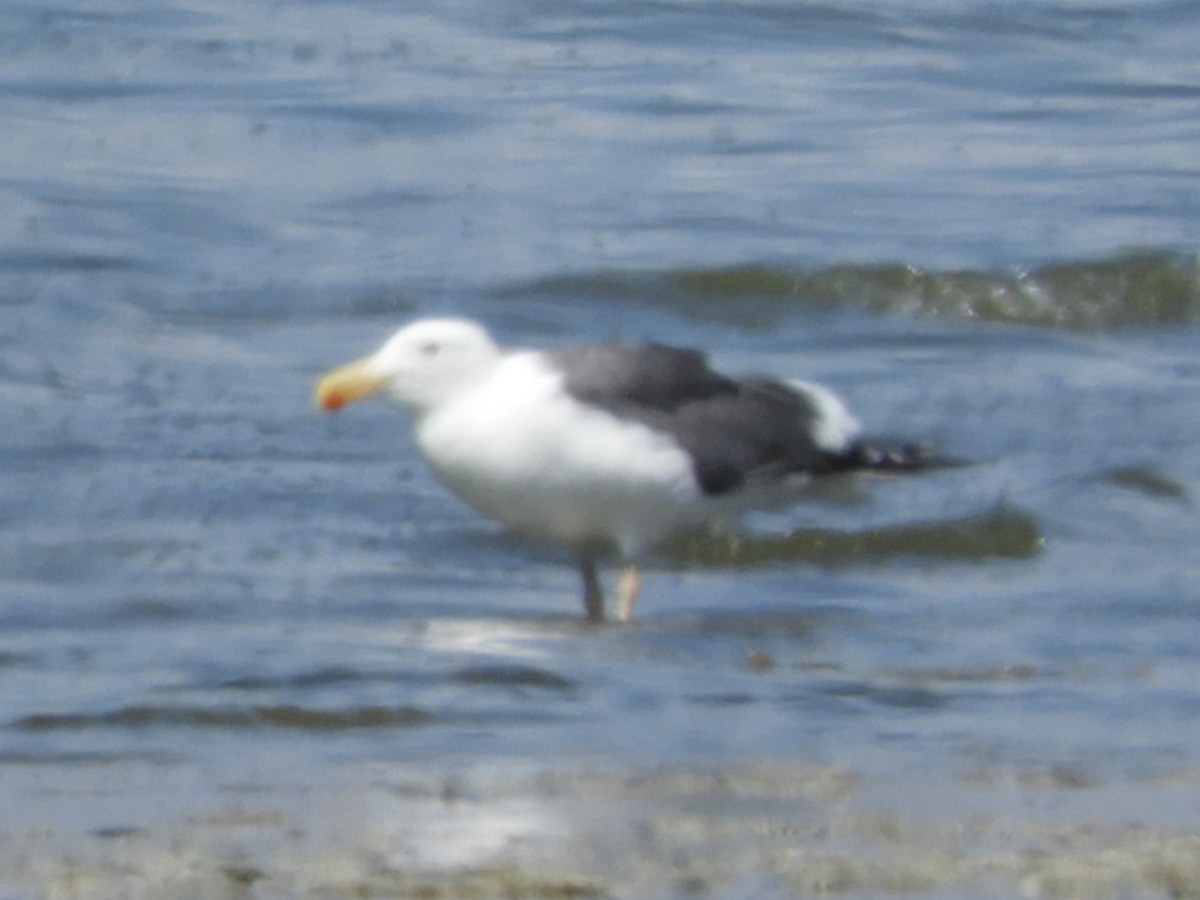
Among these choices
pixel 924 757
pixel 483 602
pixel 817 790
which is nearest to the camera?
pixel 817 790

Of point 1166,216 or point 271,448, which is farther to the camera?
point 1166,216

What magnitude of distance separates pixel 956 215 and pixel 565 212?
5.29ft

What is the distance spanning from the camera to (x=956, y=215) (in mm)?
12180

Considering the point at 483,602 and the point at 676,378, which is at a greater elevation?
the point at 676,378

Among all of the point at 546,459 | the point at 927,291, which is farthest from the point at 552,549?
the point at 927,291

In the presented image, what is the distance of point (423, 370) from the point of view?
7.02 m

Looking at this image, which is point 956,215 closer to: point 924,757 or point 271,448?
point 271,448

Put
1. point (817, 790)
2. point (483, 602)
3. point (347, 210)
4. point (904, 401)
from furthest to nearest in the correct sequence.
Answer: point (347, 210), point (904, 401), point (483, 602), point (817, 790)

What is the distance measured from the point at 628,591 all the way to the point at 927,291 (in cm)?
433

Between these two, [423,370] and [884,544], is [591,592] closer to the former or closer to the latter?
[423,370]

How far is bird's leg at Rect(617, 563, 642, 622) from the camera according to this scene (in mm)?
6891

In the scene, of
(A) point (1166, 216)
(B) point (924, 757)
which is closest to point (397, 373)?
(B) point (924, 757)

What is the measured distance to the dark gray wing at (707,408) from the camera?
23.2 ft

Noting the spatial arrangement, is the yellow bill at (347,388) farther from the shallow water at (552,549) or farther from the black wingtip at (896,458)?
the black wingtip at (896,458)
